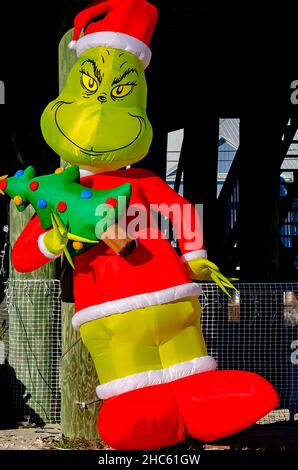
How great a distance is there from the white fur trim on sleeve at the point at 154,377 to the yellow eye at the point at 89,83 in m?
1.58

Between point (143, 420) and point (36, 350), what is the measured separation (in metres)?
2.57

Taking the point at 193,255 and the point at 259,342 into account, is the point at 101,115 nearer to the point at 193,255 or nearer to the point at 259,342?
the point at 193,255

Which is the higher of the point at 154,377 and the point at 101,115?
the point at 101,115

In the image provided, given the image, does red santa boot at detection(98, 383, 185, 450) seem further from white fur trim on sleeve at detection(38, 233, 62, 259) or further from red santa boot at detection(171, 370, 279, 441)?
white fur trim on sleeve at detection(38, 233, 62, 259)

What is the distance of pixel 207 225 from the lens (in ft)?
43.0

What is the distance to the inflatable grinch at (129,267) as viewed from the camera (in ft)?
12.3

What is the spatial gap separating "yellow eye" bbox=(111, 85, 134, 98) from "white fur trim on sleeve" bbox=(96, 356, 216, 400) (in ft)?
4.94

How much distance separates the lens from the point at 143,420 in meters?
3.68

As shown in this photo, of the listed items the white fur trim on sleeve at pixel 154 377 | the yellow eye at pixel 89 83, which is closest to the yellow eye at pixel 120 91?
the yellow eye at pixel 89 83

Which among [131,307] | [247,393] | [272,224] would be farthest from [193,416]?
[272,224]

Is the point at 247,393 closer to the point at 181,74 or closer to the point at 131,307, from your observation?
the point at 131,307

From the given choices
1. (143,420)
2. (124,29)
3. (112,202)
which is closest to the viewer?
(143,420)

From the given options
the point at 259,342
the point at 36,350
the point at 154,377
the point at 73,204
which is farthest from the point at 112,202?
the point at 259,342

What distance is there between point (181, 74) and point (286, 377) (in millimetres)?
4643
